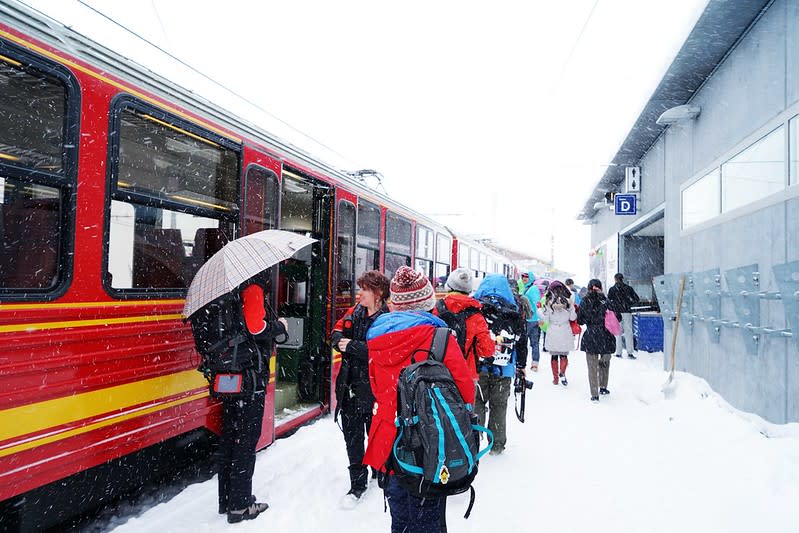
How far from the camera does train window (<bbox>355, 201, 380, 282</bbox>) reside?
6.38 m

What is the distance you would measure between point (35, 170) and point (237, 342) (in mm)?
1434

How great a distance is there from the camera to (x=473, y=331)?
3.94 m

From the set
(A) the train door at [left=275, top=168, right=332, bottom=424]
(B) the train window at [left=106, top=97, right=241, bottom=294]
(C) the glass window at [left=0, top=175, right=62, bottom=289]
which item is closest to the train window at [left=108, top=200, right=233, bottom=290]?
(B) the train window at [left=106, top=97, right=241, bottom=294]

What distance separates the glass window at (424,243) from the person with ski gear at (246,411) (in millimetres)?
5625

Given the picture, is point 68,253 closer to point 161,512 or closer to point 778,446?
point 161,512

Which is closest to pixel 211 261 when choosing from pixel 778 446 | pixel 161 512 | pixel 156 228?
pixel 156 228

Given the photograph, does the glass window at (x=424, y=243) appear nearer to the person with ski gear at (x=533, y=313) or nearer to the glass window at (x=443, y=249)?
the glass window at (x=443, y=249)

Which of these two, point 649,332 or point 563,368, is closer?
point 563,368

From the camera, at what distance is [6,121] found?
8.18 feet

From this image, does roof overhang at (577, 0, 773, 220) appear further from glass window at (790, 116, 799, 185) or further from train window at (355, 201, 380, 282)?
train window at (355, 201, 380, 282)

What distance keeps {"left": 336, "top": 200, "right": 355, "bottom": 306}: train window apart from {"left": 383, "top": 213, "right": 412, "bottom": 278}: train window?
40.7 inches

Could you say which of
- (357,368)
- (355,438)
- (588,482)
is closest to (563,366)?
(588,482)

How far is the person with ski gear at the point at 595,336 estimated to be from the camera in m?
6.87

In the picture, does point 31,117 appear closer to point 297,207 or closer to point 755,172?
point 297,207
